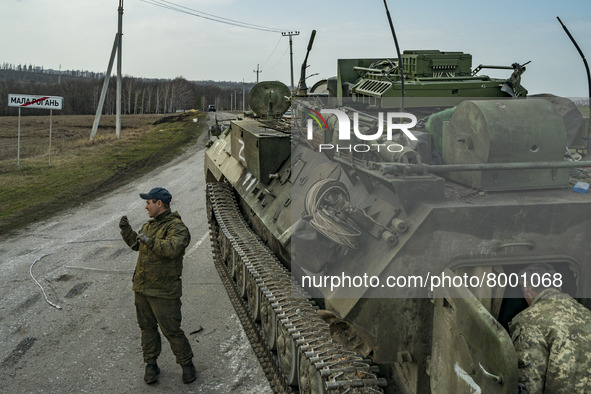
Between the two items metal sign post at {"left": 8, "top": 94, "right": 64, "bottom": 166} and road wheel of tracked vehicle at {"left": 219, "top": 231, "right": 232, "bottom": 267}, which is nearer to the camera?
road wheel of tracked vehicle at {"left": 219, "top": 231, "right": 232, "bottom": 267}

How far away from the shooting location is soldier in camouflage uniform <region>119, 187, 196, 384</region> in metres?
5.94

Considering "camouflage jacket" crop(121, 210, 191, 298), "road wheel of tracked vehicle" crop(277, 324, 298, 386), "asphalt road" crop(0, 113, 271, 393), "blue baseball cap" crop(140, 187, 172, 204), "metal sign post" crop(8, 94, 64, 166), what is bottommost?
"asphalt road" crop(0, 113, 271, 393)

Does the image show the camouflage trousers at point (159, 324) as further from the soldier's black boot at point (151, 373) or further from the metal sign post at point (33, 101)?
the metal sign post at point (33, 101)

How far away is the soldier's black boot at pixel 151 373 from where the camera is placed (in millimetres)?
6086

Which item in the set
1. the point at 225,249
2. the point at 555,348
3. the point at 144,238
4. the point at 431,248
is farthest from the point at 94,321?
the point at 555,348

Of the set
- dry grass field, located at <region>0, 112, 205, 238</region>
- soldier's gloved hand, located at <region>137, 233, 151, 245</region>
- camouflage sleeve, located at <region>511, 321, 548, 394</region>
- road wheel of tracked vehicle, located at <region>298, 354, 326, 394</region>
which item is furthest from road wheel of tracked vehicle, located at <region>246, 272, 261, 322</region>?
dry grass field, located at <region>0, 112, 205, 238</region>

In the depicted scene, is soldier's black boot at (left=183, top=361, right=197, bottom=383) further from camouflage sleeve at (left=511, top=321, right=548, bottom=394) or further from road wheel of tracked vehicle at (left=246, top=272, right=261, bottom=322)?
camouflage sleeve at (left=511, top=321, right=548, bottom=394)

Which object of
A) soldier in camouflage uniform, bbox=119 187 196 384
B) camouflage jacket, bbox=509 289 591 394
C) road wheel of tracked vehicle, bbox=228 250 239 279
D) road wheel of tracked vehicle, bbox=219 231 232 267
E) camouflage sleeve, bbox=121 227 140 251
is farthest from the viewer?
road wheel of tracked vehicle, bbox=219 231 232 267

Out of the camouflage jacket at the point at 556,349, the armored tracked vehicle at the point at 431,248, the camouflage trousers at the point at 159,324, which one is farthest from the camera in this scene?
the camouflage trousers at the point at 159,324

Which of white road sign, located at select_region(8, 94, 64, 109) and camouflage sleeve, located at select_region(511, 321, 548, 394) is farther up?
white road sign, located at select_region(8, 94, 64, 109)

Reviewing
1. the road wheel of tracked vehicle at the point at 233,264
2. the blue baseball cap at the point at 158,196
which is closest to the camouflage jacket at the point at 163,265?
the blue baseball cap at the point at 158,196

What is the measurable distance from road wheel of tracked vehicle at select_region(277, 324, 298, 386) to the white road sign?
16.3m

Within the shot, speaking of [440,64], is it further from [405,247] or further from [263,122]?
[405,247]

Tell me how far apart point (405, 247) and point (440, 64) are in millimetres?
4816
